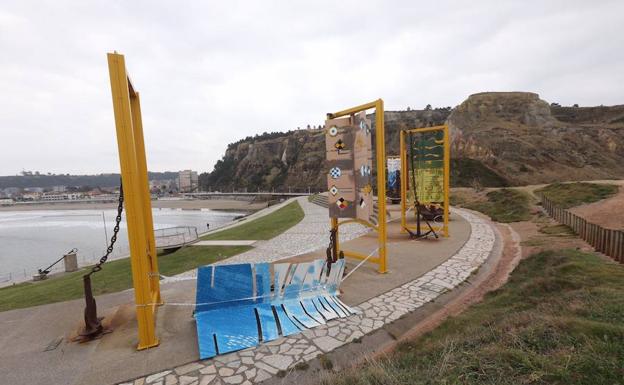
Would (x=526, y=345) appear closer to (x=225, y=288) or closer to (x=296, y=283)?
(x=296, y=283)

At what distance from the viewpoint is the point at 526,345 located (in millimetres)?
3209

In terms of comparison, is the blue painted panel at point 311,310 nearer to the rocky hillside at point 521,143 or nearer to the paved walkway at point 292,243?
the paved walkway at point 292,243

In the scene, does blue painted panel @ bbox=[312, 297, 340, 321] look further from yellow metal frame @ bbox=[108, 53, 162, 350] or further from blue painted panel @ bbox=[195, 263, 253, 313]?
yellow metal frame @ bbox=[108, 53, 162, 350]

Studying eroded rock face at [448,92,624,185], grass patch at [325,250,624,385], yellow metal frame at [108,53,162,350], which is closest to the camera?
grass patch at [325,250,624,385]

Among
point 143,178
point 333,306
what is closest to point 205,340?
point 333,306

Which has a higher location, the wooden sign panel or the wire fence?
the wooden sign panel

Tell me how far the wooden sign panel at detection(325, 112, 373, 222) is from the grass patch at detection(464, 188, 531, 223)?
12.3 metres

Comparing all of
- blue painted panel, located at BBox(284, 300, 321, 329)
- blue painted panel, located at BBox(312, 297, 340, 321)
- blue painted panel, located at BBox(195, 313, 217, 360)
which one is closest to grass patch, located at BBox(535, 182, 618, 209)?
blue painted panel, located at BBox(312, 297, 340, 321)

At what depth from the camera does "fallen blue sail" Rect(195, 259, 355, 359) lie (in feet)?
14.1

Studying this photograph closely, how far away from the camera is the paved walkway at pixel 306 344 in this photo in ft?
11.8

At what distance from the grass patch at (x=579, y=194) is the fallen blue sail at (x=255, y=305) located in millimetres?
18710

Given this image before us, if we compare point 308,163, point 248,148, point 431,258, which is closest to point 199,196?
point 248,148

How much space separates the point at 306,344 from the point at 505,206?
19.6m

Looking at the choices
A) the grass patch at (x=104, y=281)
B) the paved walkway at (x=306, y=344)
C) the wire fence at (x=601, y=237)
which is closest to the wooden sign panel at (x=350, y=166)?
the paved walkway at (x=306, y=344)
